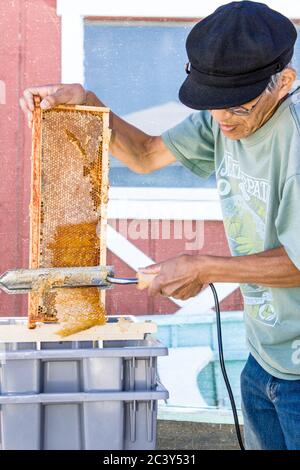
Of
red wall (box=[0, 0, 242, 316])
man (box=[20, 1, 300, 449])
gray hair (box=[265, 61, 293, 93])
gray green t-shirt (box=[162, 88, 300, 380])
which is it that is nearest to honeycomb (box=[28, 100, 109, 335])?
man (box=[20, 1, 300, 449])

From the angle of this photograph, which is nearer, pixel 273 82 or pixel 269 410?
pixel 273 82

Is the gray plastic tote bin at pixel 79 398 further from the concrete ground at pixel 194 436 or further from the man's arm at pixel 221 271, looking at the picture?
the concrete ground at pixel 194 436

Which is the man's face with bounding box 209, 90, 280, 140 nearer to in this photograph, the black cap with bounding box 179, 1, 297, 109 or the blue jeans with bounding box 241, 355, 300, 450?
the black cap with bounding box 179, 1, 297, 109

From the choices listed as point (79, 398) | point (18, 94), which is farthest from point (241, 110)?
point (18, 94)

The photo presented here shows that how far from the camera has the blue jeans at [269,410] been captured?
224cm

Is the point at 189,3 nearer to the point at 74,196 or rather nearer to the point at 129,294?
the point at 129,294

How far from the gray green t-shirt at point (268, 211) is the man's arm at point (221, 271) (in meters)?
0.06

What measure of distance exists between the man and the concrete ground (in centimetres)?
219

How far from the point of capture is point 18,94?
4770 mm

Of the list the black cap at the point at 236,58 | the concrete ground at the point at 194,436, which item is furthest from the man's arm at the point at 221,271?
the concrete ground at the point at 194,436

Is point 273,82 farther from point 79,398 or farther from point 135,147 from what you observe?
point 79,398

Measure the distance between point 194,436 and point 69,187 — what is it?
8.46 feet
